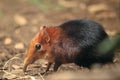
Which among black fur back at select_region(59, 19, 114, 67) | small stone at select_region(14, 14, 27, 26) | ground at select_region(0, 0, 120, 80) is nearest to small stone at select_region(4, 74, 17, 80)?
black fur back at select_region(59, 19, 114, 67)

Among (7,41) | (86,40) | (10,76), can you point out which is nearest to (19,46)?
(7,41)

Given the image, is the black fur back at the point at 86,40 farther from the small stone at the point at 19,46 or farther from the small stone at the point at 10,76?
the small stone at the point at 19,46

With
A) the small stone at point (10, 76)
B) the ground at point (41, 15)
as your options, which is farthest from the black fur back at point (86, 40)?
the ground at point (41, 15)

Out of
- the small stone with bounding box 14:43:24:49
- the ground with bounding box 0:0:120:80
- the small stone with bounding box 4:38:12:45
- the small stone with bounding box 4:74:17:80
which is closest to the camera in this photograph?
the small stone with bounding box 4:74:17:80

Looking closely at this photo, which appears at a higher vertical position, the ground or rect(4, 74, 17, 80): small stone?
the ground

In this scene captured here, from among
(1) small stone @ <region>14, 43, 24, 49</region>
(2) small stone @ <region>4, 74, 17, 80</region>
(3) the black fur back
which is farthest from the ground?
(3) the black fur back

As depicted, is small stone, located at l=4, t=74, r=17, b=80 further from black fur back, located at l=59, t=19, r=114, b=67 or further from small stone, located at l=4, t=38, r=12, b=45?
small stone, located at l=4, t=38, r=12, b=45

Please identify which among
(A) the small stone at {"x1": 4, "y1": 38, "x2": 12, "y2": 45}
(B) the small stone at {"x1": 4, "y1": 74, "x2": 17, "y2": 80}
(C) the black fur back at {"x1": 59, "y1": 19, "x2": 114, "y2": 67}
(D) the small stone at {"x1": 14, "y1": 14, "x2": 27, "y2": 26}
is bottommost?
(B) the small stone at {"x1": 4, "y1": 74, "x2": 17, "y2": 80}

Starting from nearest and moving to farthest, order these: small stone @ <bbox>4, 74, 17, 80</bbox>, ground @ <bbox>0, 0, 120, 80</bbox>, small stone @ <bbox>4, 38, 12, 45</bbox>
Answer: small stone @ <bbox>4, 74, 17, 80</bbox>, small stone @ <bbox>4, 38, 12, 45</bbox>, ground @ <bbox>0, 0, 120, 80</bbox>

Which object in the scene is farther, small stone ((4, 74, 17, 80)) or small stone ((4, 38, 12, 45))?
small stone ((4, 38, 12, 45))

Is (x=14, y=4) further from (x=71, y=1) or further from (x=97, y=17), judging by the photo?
(x=97, y=17)

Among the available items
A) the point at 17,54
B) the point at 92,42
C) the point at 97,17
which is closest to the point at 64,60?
the point at 92,42
